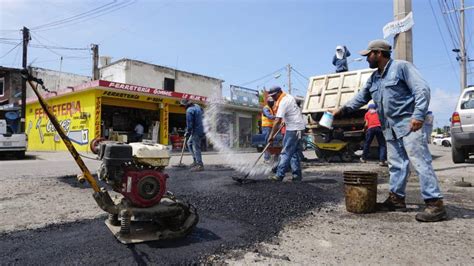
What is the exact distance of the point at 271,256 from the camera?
2680 mm

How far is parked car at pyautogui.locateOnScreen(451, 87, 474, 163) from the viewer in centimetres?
864

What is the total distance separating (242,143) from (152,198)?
63.3 ft

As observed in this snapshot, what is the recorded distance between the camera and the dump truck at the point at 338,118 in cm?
1020

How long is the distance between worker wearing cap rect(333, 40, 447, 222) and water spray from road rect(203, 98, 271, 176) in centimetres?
331

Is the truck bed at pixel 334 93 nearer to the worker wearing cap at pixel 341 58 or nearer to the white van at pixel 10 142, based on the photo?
the worker wearing cap at pixel 341 58

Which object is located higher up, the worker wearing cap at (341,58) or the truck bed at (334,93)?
the worker wearing cap at (341,58)

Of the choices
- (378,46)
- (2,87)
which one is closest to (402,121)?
(378,46)

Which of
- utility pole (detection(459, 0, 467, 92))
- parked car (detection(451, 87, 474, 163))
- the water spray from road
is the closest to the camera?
the water spray from road

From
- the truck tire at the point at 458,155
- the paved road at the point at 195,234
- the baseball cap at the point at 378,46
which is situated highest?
the baseball cap at the point at 378,46

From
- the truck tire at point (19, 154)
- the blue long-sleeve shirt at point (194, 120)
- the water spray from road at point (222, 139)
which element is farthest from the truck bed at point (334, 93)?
the truck tire at point (19, 154)

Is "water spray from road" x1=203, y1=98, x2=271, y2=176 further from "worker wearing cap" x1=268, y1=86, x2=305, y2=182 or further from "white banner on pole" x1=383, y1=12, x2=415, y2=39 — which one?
"white banner on pole" x1=383, y1=12, x2=415, y2=39

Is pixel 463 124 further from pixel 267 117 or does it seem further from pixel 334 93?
pixel 267 117

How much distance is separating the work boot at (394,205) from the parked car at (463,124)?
19.8ft

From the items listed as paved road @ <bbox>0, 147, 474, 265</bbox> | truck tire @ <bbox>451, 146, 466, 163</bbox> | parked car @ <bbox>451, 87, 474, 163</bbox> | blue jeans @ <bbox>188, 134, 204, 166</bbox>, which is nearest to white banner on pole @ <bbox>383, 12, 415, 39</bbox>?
parked car @ <bbox>451, 87, 474, 163</bbox>
